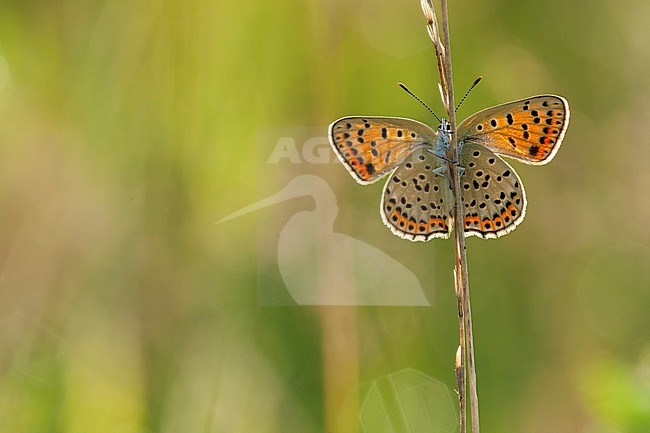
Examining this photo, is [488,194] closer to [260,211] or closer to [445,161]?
[445,161]

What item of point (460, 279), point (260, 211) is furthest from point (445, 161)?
point (260, 211)

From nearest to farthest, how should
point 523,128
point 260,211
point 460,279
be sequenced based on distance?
point 460,279, point 523,128, point 260,211

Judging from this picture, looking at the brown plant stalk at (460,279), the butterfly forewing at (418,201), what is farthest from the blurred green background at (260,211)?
the brown plant stalk at (460,279)

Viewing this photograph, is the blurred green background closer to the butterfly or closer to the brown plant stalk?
the butterfly

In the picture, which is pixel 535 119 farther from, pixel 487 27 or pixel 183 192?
pixel 183 192

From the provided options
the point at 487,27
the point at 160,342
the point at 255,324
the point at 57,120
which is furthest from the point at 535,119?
the point at 57,120

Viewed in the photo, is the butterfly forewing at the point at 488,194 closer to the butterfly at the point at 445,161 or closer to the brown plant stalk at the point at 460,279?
the butterfly at the point at 445,161
